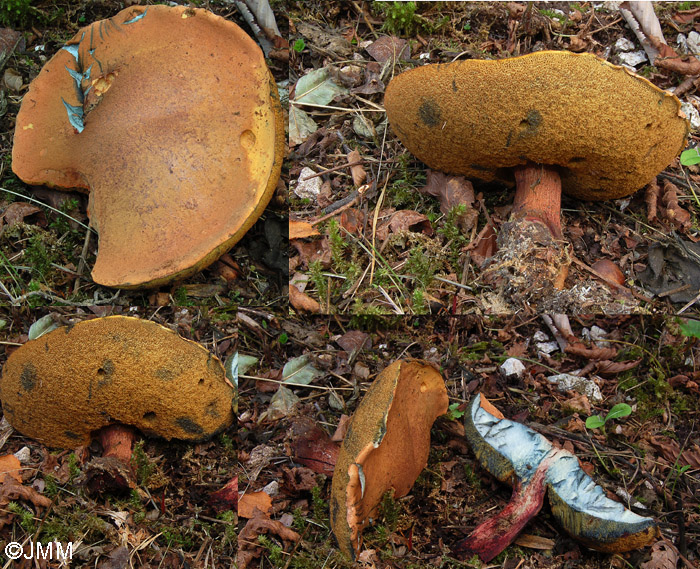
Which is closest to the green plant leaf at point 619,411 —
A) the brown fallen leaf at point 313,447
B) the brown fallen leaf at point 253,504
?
the brown fallen leaf at point 313,447

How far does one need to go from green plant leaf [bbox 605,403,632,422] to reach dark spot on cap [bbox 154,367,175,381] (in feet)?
6.18

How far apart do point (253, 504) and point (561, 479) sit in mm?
1268

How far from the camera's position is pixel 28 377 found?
6.72 feet

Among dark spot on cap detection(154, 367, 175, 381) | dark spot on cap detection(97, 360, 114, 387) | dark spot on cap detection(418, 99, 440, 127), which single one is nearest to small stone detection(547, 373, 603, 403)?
dark spot on cap detection(418, 99, 440, 127)

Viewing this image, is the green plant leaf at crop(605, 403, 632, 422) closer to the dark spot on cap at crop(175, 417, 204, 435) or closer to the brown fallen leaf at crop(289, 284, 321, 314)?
the brown fallen leaf at crop(289, 284, 321, 314)

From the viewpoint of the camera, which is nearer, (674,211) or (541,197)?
(541,197)

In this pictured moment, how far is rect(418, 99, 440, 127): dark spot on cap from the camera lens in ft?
6.99

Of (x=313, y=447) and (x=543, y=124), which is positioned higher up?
(x=543, y=124)

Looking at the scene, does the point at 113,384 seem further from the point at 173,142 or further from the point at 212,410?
the point at 173,142

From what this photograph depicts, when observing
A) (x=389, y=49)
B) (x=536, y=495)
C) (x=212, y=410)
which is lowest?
(x=536, y=495)

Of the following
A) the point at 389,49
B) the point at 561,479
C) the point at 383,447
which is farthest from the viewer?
the point at 389,49

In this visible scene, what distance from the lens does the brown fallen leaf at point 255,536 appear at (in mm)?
1975

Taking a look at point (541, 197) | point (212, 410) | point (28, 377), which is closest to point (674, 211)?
point (541, 197)

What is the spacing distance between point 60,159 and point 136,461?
1.56 m
